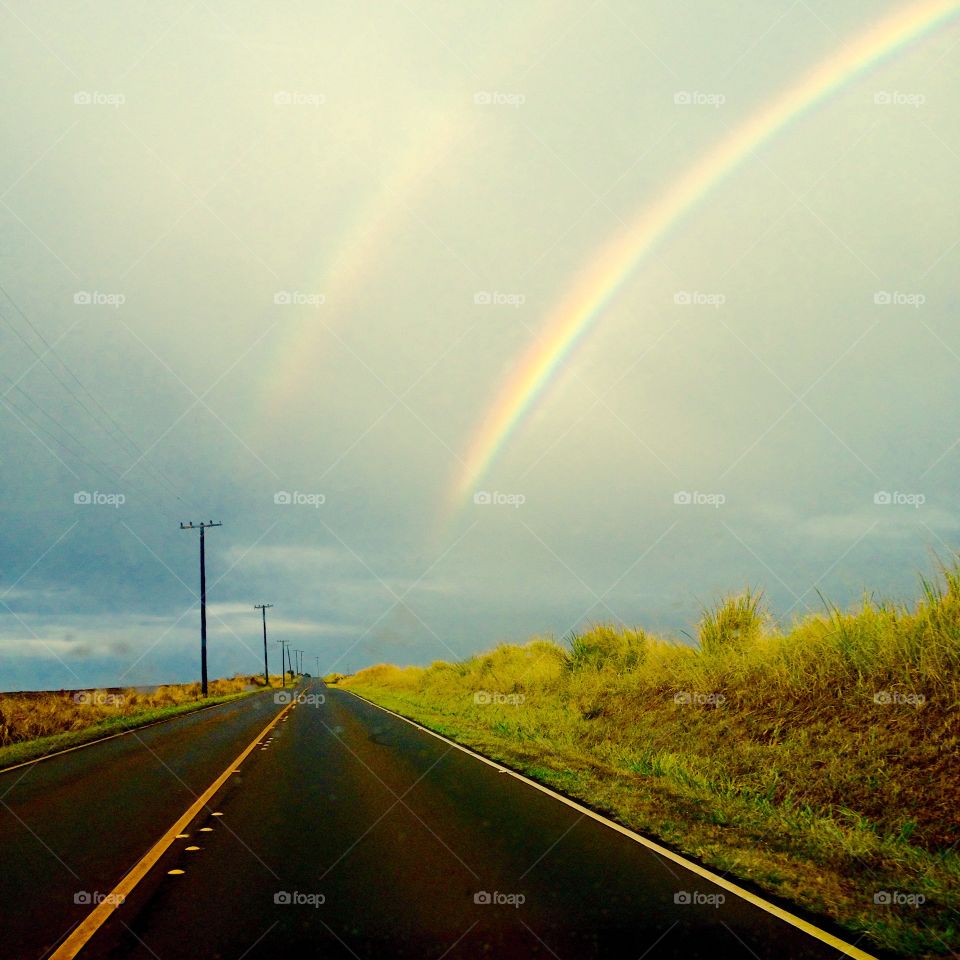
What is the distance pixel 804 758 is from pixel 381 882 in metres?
7.22

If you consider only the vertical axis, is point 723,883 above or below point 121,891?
below

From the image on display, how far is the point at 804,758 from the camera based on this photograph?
39.6ft

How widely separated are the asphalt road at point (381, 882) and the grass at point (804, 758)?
2.79 ft

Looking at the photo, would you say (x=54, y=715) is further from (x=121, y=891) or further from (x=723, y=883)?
(x=723, y=883)

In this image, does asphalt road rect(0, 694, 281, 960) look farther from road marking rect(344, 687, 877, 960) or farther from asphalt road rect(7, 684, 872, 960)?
road marking rect(344, 687, 877, 960)

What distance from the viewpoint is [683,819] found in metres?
10.1

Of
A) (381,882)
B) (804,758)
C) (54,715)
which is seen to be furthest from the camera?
(54,715)

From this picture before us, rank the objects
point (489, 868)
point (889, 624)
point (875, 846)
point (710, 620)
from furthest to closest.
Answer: point (710, 620) < point (889, 624) < point (875, 846) < point (489, 868)

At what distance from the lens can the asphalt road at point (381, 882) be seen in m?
5.62

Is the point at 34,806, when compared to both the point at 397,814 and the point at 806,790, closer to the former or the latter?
the point at 397,814

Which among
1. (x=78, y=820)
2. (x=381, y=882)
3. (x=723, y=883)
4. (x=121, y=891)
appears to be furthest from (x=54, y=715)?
(x=723, y=883)

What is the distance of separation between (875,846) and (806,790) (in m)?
2.89

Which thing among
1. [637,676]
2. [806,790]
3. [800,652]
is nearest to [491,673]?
[637,676]

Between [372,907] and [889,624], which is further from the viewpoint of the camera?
[889,624]
